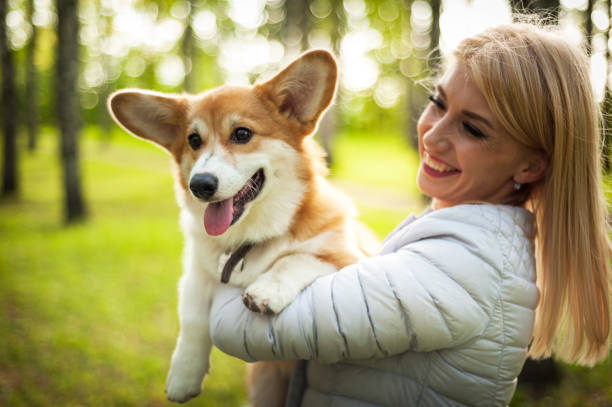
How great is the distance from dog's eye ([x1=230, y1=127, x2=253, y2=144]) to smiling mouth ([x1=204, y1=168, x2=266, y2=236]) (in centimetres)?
24

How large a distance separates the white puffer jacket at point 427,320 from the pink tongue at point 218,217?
425 mm

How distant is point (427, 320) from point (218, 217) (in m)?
0.99

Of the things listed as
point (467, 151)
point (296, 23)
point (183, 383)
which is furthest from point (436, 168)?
point (296, 23)

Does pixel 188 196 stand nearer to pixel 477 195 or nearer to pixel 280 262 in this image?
pixel 280 262

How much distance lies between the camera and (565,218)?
1413 mm

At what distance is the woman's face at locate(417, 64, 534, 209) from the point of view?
4.74 ft

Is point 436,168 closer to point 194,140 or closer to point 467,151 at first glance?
point 467,151

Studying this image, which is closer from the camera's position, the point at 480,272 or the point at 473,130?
the point at 480,272

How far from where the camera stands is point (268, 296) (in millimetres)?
1350

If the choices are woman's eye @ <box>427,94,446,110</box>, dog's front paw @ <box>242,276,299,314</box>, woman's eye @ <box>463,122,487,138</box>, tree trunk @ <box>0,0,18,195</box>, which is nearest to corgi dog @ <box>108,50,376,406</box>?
dog's front paw @ <box>242,276,299,314</box>

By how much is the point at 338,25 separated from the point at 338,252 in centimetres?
1375

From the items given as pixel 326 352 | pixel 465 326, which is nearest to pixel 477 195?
pixel 465 326

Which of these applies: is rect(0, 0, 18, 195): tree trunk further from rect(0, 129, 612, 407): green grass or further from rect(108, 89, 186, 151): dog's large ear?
rect(108, 89, 186, 151): dog's large ear

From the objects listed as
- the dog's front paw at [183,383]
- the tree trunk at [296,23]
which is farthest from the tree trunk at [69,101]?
the dog's front paw at [183,383]
